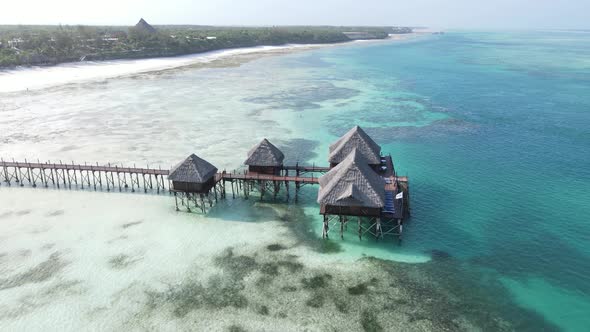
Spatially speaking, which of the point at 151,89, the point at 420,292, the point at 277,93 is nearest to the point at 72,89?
the point at 151,89

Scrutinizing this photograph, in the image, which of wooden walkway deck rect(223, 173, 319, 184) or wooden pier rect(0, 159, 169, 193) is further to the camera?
wooden pier rect(0, 159, 169, 193)

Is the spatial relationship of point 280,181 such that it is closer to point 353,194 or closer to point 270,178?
point 270,178

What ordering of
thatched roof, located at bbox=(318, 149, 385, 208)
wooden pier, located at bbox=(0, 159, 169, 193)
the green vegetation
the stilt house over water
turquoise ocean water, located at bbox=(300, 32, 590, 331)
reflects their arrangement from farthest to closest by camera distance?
the green vegetation, wooden pier, located at bbox=(0, 159, 169, 193), the stilt house over water, thatched roof, located at bbox=(318, 149, 385, 208), turquoise ocean water, located at bbox=(300, 32, 590, 331)

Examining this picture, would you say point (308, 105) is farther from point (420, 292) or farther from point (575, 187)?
point (420, 292)

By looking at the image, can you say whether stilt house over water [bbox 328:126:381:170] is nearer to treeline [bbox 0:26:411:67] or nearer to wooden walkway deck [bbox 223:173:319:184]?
wooden walkway deck [bbox 223:173:319:184]

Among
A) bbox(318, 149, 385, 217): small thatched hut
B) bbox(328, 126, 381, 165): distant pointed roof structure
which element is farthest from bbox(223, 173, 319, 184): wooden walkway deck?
bbox(318, 149, 385, 217): small thatched hut

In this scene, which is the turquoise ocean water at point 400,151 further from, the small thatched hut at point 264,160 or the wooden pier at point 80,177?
the small thatched hut at point 264,160
